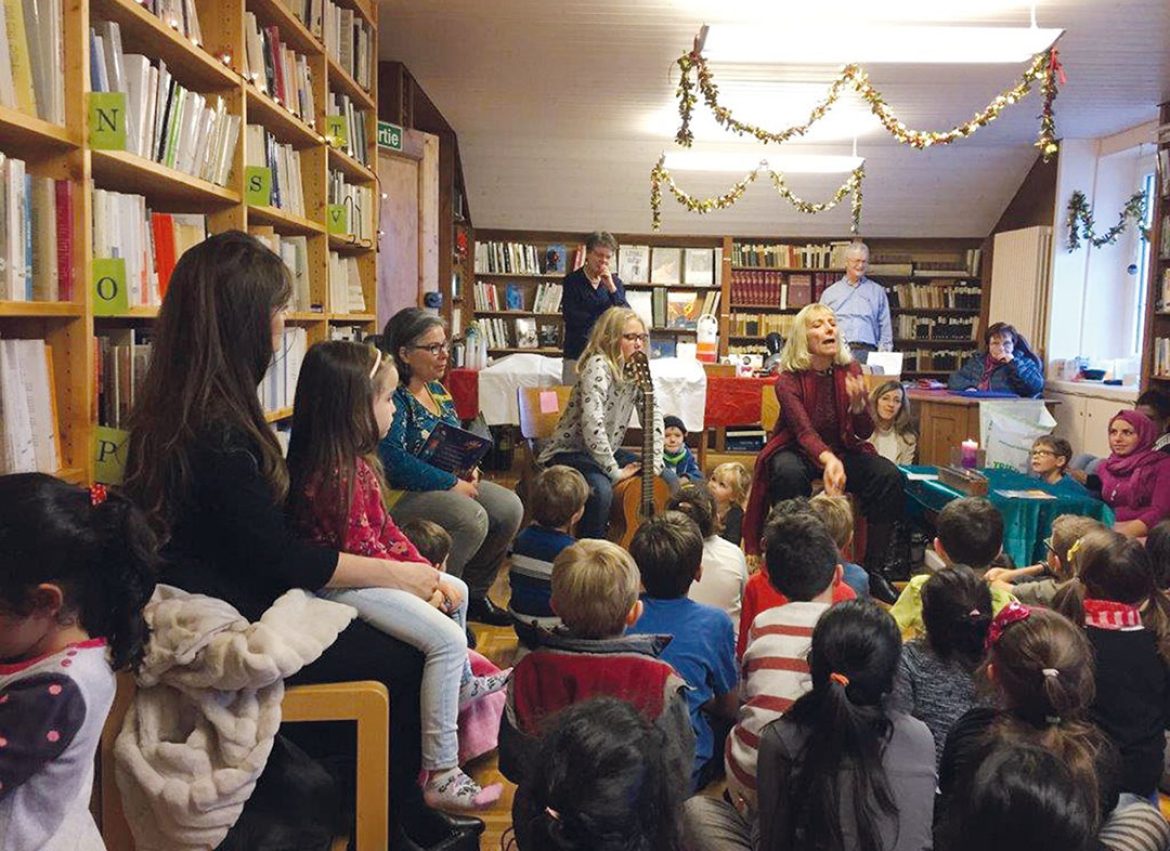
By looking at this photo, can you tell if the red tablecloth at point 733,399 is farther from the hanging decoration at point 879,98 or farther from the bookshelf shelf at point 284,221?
the bookshelf shelf at point 284,221

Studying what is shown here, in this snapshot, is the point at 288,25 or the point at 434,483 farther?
the point at 288,25

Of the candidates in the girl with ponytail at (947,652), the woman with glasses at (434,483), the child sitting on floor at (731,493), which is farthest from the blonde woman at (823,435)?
the girl with ponytail at (947,652)

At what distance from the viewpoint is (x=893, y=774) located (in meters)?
1.41

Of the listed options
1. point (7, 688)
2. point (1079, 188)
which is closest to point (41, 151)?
point (7, 688)

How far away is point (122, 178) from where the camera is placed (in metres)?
2.19

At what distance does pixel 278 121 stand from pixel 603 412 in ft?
4.99

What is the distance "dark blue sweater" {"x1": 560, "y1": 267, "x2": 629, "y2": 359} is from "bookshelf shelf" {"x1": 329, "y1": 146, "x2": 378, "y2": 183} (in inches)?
45.7

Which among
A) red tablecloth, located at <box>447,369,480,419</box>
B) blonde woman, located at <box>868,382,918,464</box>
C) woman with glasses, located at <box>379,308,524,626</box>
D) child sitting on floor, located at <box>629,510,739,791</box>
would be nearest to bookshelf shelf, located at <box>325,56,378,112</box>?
woman with glasses, located at <box>379,308,524,626</box>

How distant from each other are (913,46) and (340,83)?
7.33 ft

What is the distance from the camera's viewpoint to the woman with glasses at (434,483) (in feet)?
9.60

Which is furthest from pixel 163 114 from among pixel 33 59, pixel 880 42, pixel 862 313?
pixel 862 313

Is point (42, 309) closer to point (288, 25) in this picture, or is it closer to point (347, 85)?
point (288, 25)

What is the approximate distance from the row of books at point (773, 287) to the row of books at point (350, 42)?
4880mm

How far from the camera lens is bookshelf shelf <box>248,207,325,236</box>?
9.53ft
